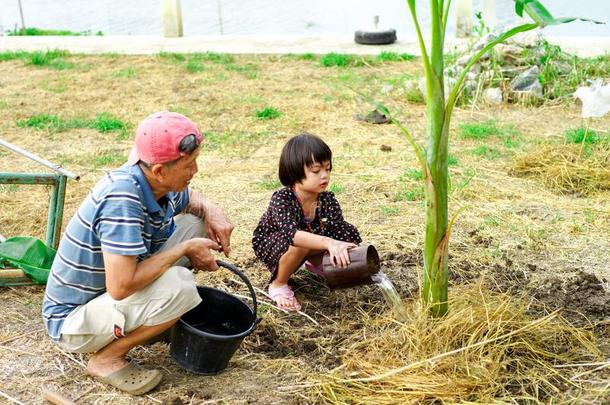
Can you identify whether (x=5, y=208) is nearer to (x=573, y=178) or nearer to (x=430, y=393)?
(x=430, y=393)

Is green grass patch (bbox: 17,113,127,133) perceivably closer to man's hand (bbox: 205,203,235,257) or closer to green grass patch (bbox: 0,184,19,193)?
green grass patch (bbox: 0,184,19,193)

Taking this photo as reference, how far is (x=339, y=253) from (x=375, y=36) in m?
6.55

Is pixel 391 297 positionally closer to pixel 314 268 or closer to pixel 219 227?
pixel 314 268

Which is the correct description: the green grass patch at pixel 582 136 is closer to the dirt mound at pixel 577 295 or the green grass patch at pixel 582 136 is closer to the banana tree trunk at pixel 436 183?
the dirt mound at pixel 577 295

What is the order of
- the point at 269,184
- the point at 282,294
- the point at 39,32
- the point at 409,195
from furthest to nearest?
the point at 39,32 < the point at 269,184 < the point at 409,195 < the point at 282,294

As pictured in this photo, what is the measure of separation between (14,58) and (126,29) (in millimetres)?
3374

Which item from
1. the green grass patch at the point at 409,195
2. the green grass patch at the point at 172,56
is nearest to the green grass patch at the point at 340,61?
the green grass patch at the point at 172,56

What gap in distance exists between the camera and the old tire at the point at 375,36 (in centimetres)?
980

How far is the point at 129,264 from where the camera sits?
3037 mm

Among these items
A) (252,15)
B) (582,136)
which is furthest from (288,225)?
(252,15)

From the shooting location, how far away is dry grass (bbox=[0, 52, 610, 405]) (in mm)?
3367

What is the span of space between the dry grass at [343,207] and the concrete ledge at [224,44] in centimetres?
49

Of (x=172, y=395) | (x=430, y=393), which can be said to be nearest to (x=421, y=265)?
(x=430, y=393)

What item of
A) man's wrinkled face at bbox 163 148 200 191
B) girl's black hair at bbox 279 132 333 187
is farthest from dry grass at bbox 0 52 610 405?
man's wrinkled face at bbox 163 148 200 191
